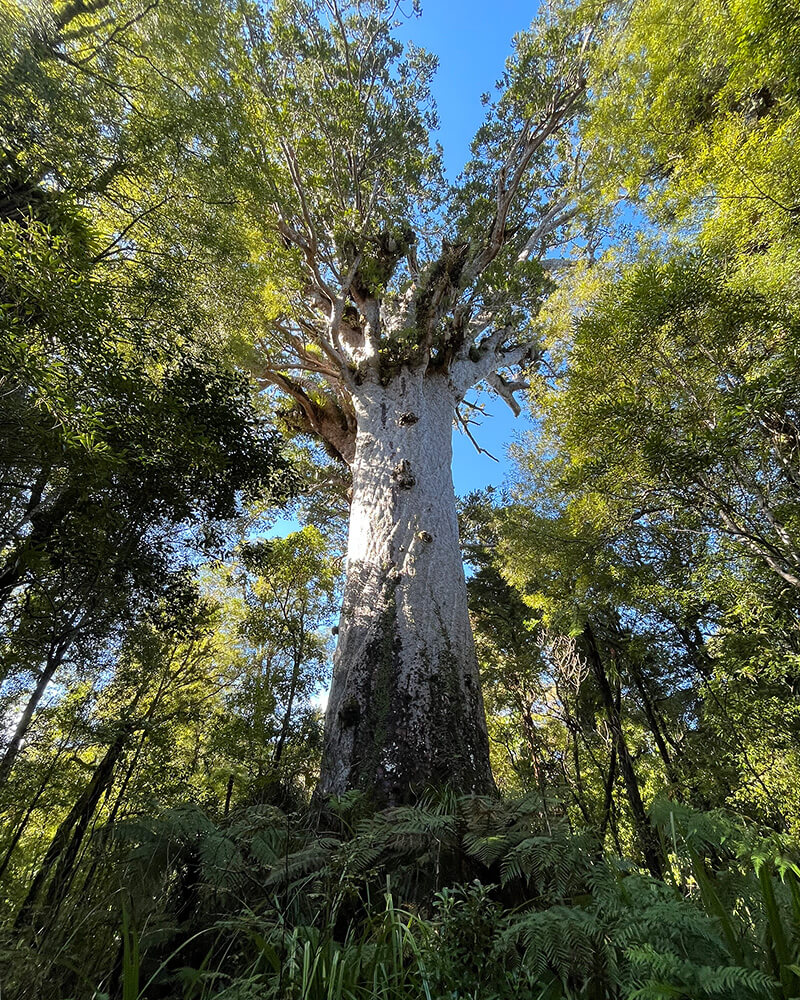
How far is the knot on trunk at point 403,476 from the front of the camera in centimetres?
457

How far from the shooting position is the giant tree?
10.7ft

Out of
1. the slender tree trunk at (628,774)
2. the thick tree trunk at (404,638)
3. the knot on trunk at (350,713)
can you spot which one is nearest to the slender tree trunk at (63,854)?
the thick tree trunk at (404,638)

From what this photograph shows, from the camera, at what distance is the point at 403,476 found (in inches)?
182

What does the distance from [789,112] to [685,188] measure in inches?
35.2

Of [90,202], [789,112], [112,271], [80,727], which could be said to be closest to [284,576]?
[80,727]

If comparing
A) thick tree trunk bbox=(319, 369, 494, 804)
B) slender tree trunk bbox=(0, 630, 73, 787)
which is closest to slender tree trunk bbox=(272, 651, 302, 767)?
thick tree trunk bbox=(319, 369, 494, 804)

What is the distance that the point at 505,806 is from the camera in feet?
7.20

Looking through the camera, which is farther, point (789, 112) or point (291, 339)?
point (291, 339)

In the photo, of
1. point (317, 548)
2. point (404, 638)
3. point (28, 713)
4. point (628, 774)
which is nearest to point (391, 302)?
point (317, 548)

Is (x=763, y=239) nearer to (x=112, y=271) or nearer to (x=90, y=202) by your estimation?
(x=112, y=271)

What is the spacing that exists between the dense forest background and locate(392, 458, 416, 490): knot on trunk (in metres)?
1.36

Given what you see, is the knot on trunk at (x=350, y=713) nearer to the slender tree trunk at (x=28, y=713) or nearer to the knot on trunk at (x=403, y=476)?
the slender tree trunk at (x=28, y=713)

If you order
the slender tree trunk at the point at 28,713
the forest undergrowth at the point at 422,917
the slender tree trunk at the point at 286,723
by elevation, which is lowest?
the forest undergrowth at the point at 422,917

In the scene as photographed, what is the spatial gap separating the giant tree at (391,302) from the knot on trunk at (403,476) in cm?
1
